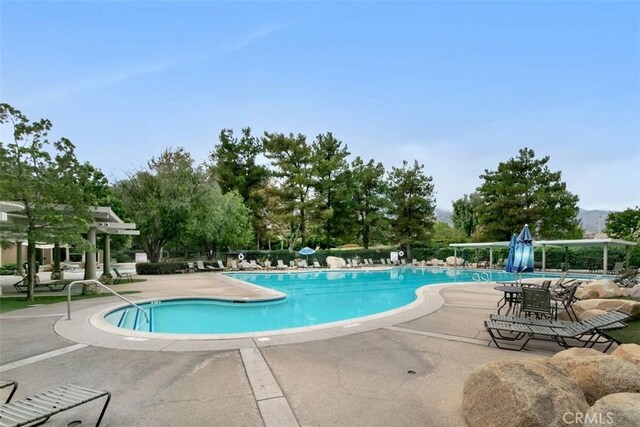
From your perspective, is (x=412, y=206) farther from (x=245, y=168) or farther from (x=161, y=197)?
(x=161, y=197)

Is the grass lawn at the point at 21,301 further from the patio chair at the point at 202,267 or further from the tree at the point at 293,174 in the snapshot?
the tree at the point at 293,174

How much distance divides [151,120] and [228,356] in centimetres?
1627

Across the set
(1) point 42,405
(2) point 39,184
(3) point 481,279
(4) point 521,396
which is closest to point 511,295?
(4) point 521,396

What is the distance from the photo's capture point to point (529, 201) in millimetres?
29234

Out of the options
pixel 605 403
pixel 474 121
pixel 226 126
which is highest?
pixel 226 126

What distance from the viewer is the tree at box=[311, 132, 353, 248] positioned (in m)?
32.0

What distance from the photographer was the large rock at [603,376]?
9.75ft

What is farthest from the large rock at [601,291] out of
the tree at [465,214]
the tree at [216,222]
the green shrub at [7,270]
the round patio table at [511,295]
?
the tree at [465,214]

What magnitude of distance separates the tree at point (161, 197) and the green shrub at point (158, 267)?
2369mm

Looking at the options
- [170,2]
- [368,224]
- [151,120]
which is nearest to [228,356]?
[170,2]

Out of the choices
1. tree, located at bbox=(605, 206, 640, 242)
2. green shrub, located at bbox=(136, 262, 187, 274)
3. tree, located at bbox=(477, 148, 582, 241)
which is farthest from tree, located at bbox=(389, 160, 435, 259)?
green shrub, located at bbox=(136, 262, 187, 274)

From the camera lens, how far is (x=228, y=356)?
Result: 515 centimetres

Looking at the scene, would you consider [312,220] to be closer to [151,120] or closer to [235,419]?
[151,120]

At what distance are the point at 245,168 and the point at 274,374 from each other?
117 ft
